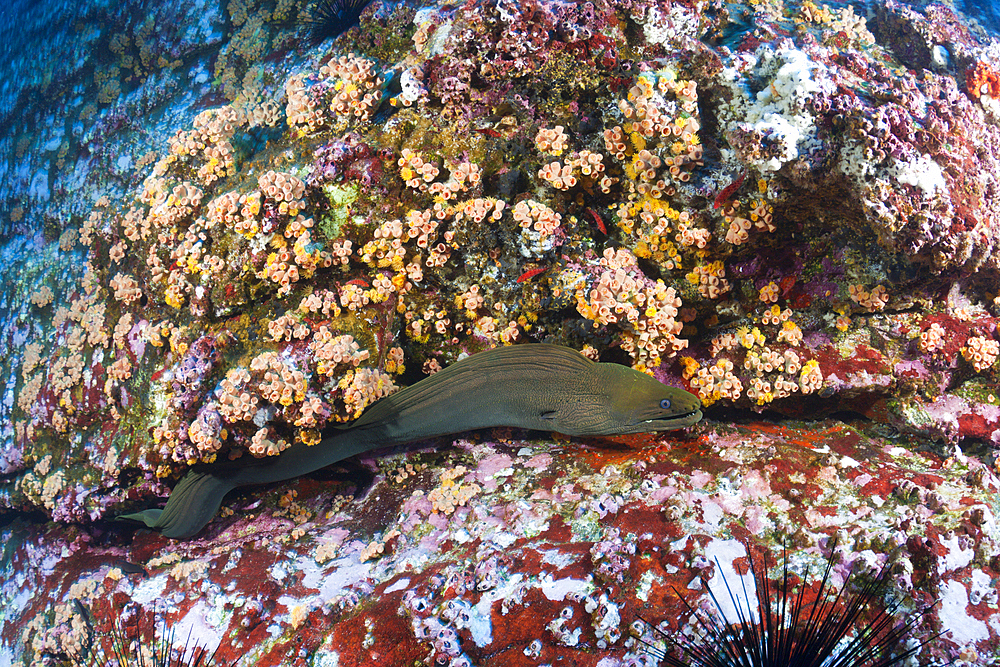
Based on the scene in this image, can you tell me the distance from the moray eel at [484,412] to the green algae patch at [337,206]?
1.16 meters

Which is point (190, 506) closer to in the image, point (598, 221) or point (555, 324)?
point (555, 324)

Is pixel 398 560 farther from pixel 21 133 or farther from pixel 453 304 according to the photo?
pixel 21 133

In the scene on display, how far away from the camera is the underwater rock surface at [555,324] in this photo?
220 centimetres

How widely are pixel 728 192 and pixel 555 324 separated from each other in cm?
129

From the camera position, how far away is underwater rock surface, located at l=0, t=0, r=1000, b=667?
2.20 meters

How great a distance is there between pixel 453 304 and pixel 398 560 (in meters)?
1.61

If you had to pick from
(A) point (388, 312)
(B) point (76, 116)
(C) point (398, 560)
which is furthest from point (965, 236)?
(B) point (76, 116)

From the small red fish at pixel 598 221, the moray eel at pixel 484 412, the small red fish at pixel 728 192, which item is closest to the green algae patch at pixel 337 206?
the moray eel at pixel 484 412

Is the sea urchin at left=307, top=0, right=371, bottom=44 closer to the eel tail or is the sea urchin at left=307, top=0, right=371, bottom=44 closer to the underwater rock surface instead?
the underwater rock surface

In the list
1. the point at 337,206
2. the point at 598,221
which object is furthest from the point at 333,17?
the point at 598,221

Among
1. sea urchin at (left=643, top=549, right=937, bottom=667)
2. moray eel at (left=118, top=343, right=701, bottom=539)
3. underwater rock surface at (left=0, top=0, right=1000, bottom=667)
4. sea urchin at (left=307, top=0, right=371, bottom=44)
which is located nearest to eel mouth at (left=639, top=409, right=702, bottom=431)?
moray eel at (left=118, top=343, right=701, bottom=539)

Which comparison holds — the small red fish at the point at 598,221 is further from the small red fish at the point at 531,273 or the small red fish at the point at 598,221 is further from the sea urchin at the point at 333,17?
the sea urchin at the point at 333,17

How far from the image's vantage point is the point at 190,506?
3.39 meters

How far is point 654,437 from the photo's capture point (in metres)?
3.13
